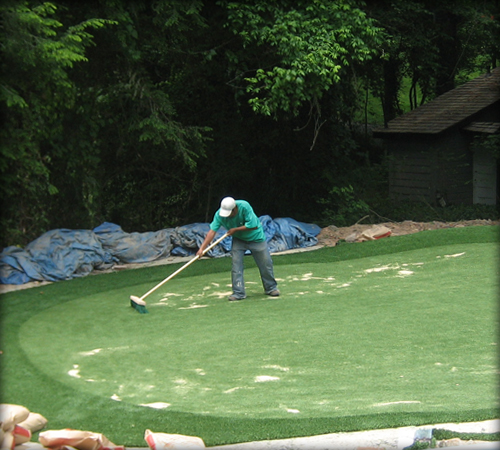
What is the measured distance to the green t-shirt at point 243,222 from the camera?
862cm

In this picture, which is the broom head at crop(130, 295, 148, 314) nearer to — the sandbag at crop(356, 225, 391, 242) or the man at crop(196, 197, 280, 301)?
the man at crop(196, 197, 280, 301)

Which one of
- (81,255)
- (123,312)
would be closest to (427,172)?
(81,255)

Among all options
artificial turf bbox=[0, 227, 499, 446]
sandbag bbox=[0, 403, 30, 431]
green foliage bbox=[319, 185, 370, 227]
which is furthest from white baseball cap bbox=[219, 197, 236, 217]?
green foliage bbox=[319, 185, 370, 227]

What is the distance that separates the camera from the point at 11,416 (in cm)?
455

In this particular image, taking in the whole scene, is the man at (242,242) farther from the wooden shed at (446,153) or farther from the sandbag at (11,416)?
the wooden shed at (446,153)

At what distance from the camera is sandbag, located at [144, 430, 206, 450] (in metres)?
4.28

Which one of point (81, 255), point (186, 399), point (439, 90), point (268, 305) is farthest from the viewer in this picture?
point (439, 90)

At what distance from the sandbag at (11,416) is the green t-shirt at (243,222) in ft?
13.8

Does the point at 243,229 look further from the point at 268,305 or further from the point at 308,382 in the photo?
the point at 308,382

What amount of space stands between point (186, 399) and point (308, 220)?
39.8ft

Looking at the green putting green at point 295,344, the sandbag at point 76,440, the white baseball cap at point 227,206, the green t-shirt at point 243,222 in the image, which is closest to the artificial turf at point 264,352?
the green putting green at point 295,344

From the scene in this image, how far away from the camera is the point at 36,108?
10.3m

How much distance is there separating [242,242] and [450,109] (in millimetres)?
11347

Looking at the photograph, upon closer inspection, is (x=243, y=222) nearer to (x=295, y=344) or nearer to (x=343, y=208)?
(x=295, y=344)
